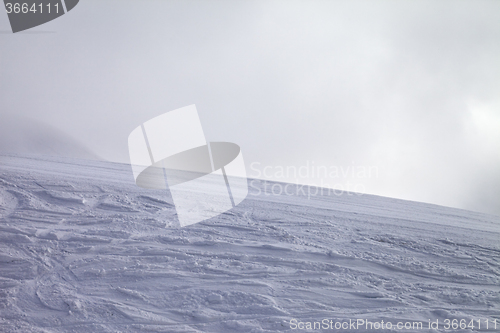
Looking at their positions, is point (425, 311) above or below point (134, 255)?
below

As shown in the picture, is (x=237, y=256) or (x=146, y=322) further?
(x=237, y=256)

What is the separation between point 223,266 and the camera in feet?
6.88

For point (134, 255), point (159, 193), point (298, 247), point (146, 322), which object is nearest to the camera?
point (146, 322)

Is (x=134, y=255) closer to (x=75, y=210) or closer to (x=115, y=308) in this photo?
(x=115, y=308)

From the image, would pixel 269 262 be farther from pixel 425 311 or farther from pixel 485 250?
pixel 485 250

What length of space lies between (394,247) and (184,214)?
171cm

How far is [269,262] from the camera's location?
2215 millimetres

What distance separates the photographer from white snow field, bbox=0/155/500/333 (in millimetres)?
1635

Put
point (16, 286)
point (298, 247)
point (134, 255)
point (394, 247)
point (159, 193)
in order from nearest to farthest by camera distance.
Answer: point (16, 286) < point (134, 255) < point (298, 247) < point (394, 247) < point (159, 193)

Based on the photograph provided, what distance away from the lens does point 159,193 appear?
3.55 meters

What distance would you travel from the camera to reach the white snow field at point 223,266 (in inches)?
64.4

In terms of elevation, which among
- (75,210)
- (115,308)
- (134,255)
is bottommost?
(115,308)

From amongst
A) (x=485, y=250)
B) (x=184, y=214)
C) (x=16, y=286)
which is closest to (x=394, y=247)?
(x=485, y=250)

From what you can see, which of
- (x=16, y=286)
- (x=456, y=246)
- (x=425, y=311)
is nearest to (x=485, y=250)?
(x=456, y=246)
